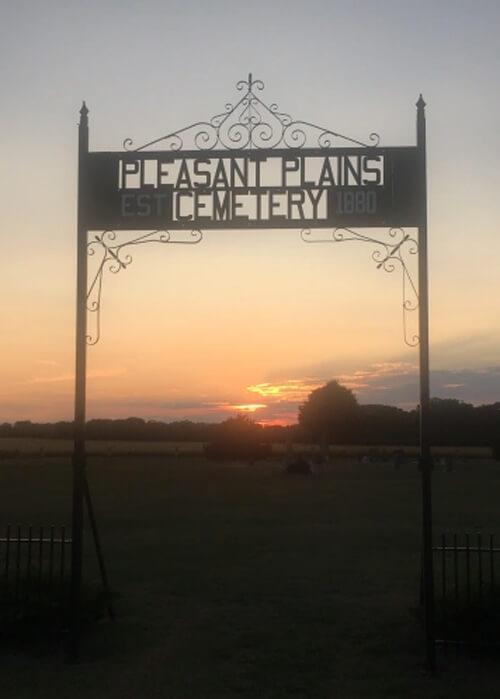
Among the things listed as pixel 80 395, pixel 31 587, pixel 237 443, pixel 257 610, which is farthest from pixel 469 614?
pixel 237 443

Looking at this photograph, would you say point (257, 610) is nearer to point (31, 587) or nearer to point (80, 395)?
point (31, 587)

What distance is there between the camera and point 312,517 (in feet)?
90.4

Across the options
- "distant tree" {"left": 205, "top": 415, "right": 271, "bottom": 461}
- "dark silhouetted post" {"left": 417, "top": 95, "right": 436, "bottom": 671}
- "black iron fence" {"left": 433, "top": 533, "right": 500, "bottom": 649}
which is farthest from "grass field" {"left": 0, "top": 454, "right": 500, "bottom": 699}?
"distant tree" {"left": 205, "top": 415, "right": 271, "bottom": 461}

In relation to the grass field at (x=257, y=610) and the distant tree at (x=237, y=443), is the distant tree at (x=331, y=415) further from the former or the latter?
the grass field at (x=257, y=610)

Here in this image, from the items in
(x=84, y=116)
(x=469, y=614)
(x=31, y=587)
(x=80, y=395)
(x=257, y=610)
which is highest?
(x=84, y=116)

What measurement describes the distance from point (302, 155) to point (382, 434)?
313ft

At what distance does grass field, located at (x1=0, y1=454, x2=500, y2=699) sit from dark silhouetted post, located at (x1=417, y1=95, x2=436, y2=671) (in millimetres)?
693

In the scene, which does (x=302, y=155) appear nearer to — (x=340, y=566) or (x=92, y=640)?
(x=92, y=640)

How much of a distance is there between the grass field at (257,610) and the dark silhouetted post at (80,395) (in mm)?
724

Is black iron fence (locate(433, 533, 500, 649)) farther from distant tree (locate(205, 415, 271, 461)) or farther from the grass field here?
distant tree (locate(205, 415, 271, 461))

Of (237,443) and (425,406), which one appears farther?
(237,443)

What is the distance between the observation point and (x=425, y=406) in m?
10.1

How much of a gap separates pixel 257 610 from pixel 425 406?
15.0 ft

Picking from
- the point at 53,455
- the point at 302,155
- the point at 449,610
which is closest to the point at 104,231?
the point at 302,155
